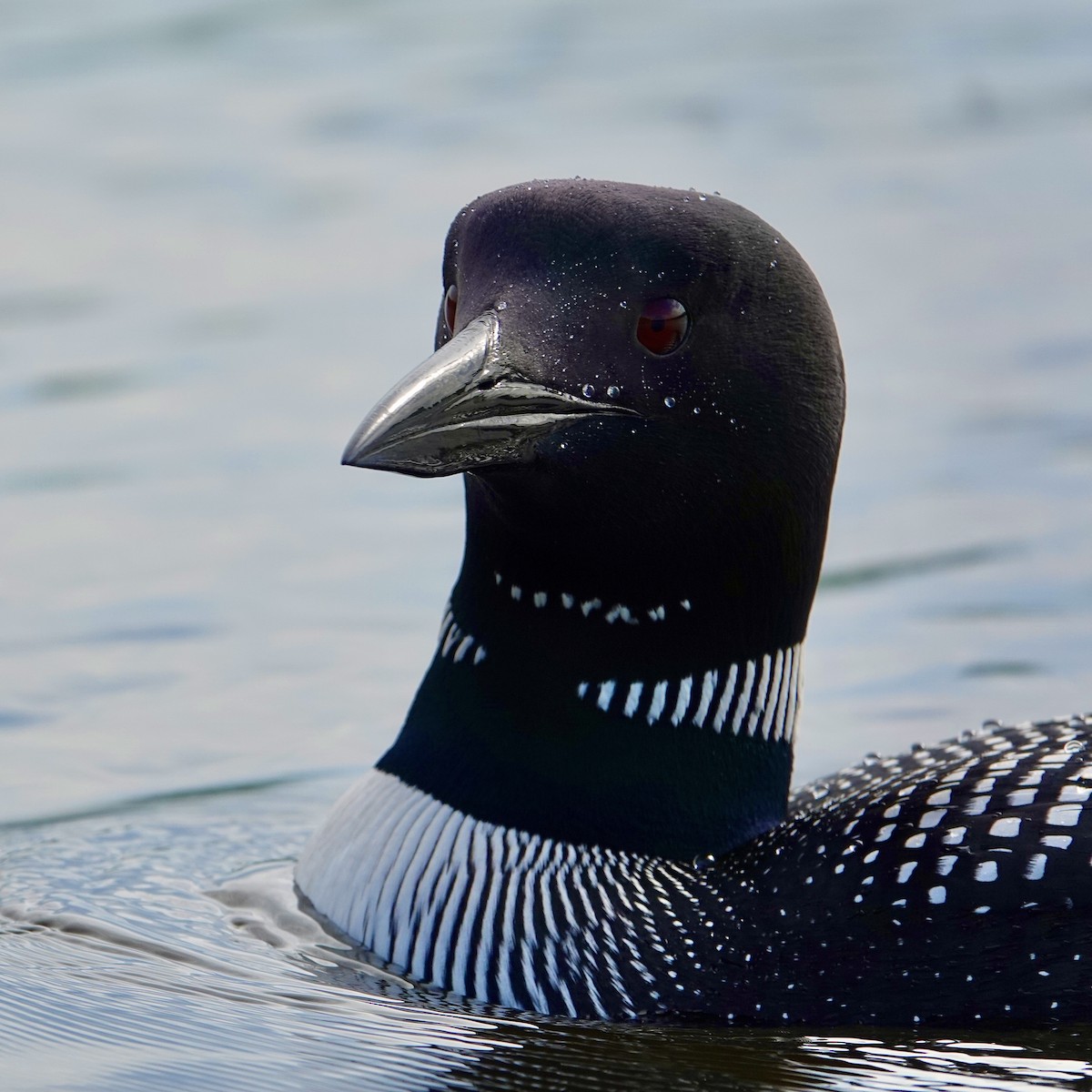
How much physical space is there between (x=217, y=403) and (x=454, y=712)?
4.47 meters

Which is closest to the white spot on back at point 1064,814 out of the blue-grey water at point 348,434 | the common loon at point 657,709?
the common loon at point 657,709

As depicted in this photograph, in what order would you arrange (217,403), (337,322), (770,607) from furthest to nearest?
(337,322) < (217,403) < (770,607)

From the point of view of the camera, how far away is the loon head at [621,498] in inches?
153

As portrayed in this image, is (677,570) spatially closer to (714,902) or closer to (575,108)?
(714,902)

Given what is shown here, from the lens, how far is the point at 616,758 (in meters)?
4.18

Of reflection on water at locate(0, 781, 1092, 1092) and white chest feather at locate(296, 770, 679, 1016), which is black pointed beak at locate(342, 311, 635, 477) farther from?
reflection on water at locate(0, 781, 1092, 1092)

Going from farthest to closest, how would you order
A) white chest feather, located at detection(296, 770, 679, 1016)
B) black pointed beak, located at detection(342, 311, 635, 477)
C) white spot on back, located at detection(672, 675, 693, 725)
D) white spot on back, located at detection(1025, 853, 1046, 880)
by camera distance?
white spot on back, located at detection(672, 675, 693, 725) → white chest feather, located at detection(296, 770, 679, 1016) → white spot on back, located at detection(1025, 853, 1046, 880) → black pointed beak, located at detection(342, 311, 635, 477)

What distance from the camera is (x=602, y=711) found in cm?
417

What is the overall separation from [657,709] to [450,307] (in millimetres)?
783

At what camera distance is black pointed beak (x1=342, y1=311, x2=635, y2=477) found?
146 inches

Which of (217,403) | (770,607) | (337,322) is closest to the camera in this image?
(770,607)

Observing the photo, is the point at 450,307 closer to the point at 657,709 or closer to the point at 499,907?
the point at 657,709

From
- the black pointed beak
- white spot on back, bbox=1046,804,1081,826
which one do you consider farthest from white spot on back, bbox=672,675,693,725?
white spot on back, bbox=1046,804,1081,826

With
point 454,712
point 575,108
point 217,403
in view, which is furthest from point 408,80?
point 454,712
